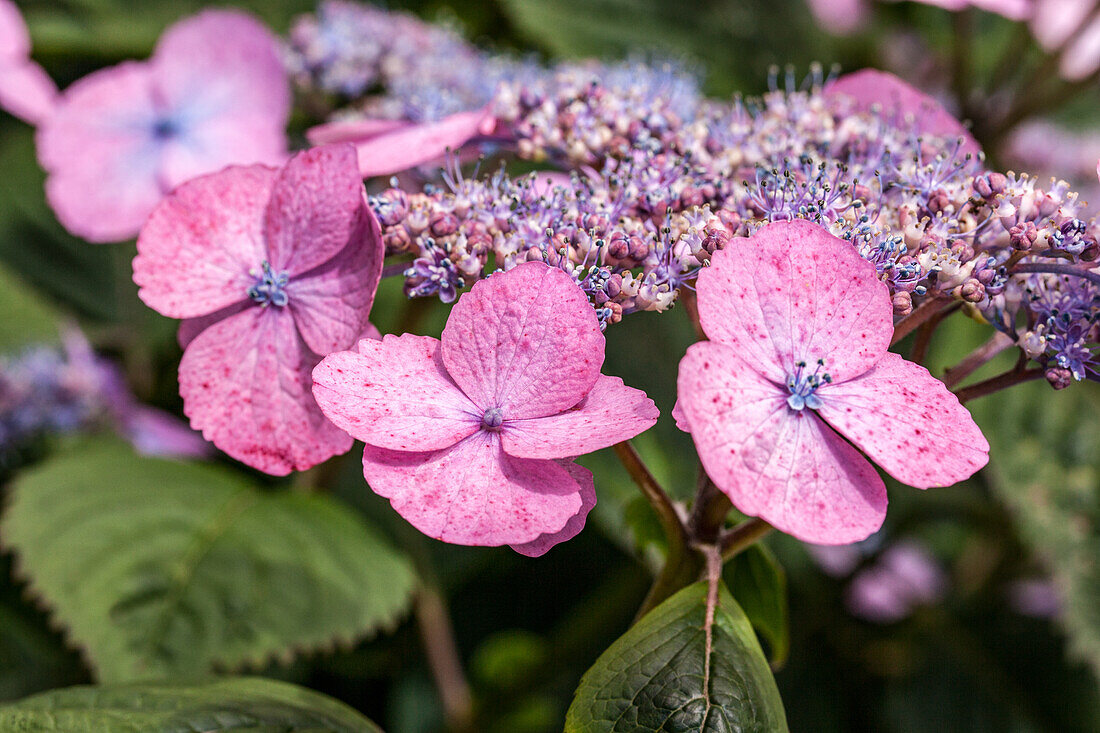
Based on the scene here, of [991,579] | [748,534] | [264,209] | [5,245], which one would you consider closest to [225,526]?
[264,209]

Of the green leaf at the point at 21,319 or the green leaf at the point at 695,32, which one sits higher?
the green leaf at the point at 695,32

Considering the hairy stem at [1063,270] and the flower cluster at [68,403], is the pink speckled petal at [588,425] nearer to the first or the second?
the hairy stem at [1063,270]

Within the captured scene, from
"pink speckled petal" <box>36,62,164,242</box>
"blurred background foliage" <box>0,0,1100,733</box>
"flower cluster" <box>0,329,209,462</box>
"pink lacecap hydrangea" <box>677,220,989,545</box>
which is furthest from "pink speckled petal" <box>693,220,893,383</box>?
"flower cluster" <box>0,329,209,462</box>

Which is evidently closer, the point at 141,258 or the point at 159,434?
the point at 141,258

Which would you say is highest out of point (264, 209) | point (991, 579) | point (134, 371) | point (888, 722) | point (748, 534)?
point (264, 209)

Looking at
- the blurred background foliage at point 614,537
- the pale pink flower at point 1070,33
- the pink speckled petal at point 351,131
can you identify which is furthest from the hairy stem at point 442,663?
the pale pink flower at point 1070,33

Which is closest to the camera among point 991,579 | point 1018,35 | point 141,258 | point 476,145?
point 141,258

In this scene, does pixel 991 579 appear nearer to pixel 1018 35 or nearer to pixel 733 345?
pixel 1018 35

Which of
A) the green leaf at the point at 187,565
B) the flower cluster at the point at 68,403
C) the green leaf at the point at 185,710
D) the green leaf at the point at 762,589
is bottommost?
the flower cluster at the point at 68,403
